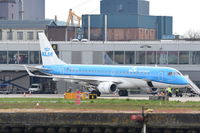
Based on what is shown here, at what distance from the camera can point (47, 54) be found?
324 feet

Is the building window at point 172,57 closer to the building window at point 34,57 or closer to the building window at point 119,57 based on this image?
the building window at point 119,57

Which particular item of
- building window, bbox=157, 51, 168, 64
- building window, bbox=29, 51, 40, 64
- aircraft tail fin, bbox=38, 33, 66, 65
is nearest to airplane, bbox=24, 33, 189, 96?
aircraft tail fin, bbox=38, 33, 66, 65

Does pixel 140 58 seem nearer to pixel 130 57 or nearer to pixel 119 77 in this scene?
pixel 130 57

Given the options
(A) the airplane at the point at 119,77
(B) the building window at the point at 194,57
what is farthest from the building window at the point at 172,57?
(A) the airplane at the point at 119,77

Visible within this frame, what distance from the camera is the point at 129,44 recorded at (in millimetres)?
107250

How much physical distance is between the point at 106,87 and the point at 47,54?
1431 cm

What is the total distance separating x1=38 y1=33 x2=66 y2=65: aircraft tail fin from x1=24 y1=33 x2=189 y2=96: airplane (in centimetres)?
204

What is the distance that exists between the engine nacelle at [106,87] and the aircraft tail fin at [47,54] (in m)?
9.26

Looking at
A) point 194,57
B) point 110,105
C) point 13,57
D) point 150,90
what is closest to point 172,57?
point 194,57

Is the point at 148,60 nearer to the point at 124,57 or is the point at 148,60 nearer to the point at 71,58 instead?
the point at 124,57

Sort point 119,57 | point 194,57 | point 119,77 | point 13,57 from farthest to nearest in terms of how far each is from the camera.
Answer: point 13,57 → point 119,57 → point 194,57 → point 119,77

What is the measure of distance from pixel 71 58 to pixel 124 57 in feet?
25.4

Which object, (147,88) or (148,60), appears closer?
(147,88)

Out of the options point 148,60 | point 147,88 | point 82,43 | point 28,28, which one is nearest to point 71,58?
point 82,43
